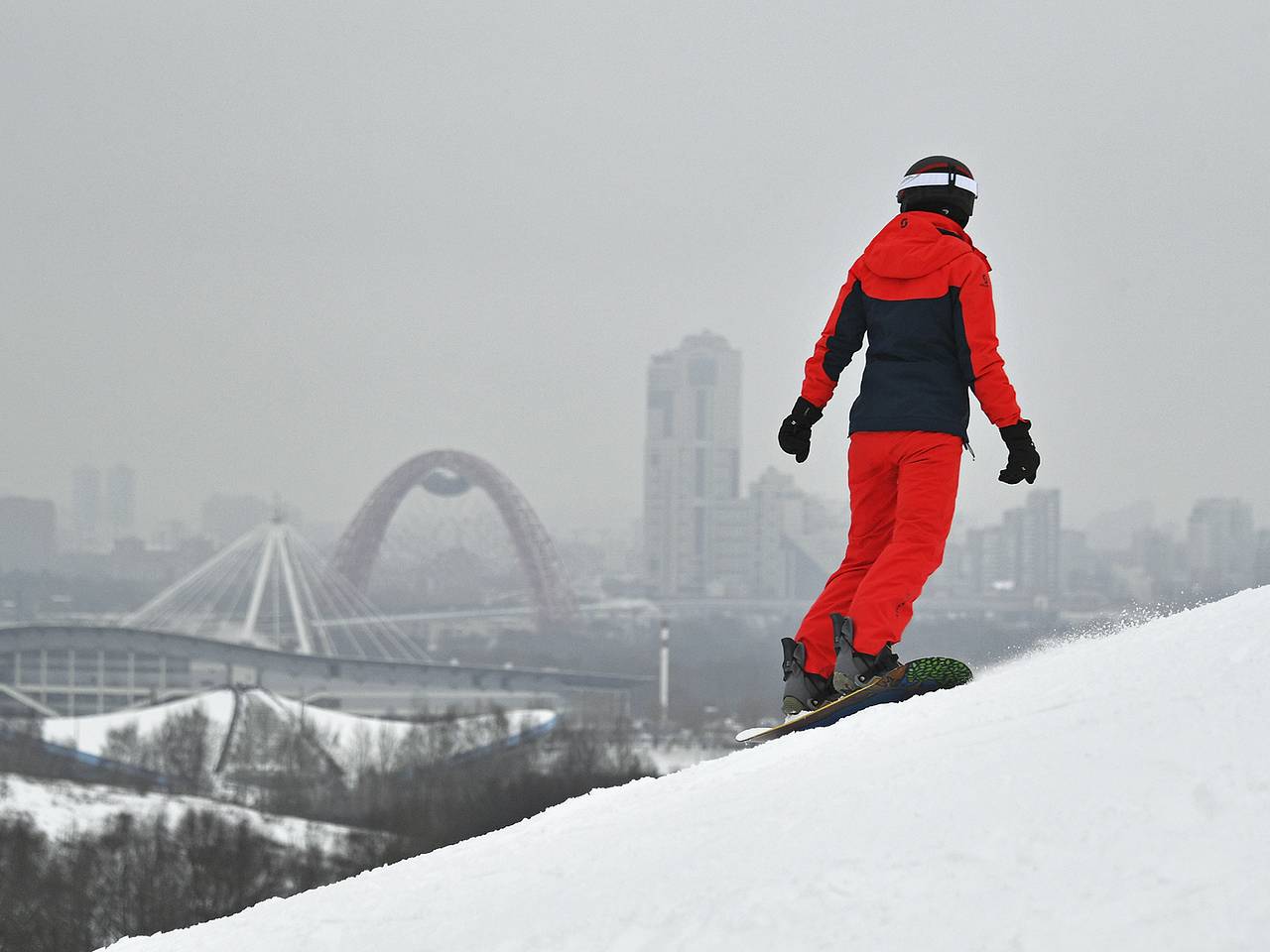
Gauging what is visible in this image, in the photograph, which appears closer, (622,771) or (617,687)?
(622,771)

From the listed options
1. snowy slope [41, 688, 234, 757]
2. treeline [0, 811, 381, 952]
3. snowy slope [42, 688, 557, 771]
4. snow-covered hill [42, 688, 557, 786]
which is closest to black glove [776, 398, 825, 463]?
treeline [0, 811, 381, 952]

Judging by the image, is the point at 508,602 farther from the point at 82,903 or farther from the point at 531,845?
the point at 531,845

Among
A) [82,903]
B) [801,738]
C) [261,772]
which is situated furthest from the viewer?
[261,772]

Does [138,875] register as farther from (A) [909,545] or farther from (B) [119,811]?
(A) [909,545]

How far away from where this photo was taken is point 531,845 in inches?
150

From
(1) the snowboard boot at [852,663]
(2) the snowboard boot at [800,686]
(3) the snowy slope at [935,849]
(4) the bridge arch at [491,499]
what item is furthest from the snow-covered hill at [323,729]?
(3) the snowy slope at [935,849]

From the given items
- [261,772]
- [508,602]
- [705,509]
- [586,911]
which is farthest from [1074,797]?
[705,509]

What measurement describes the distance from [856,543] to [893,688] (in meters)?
0.61

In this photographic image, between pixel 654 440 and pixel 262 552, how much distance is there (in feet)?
164

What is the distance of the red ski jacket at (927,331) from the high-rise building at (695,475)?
125 metres

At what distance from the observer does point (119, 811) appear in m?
54.0

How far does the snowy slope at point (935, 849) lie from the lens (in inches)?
A: 109

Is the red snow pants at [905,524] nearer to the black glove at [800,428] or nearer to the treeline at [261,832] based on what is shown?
the black glove at [800,428]

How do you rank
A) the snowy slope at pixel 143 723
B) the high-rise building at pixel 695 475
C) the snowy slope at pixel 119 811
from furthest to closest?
the high-rise building at pixel 695 475 → the snowy slope at pixel 143 723 → the snowy slope at pixel 119 811
